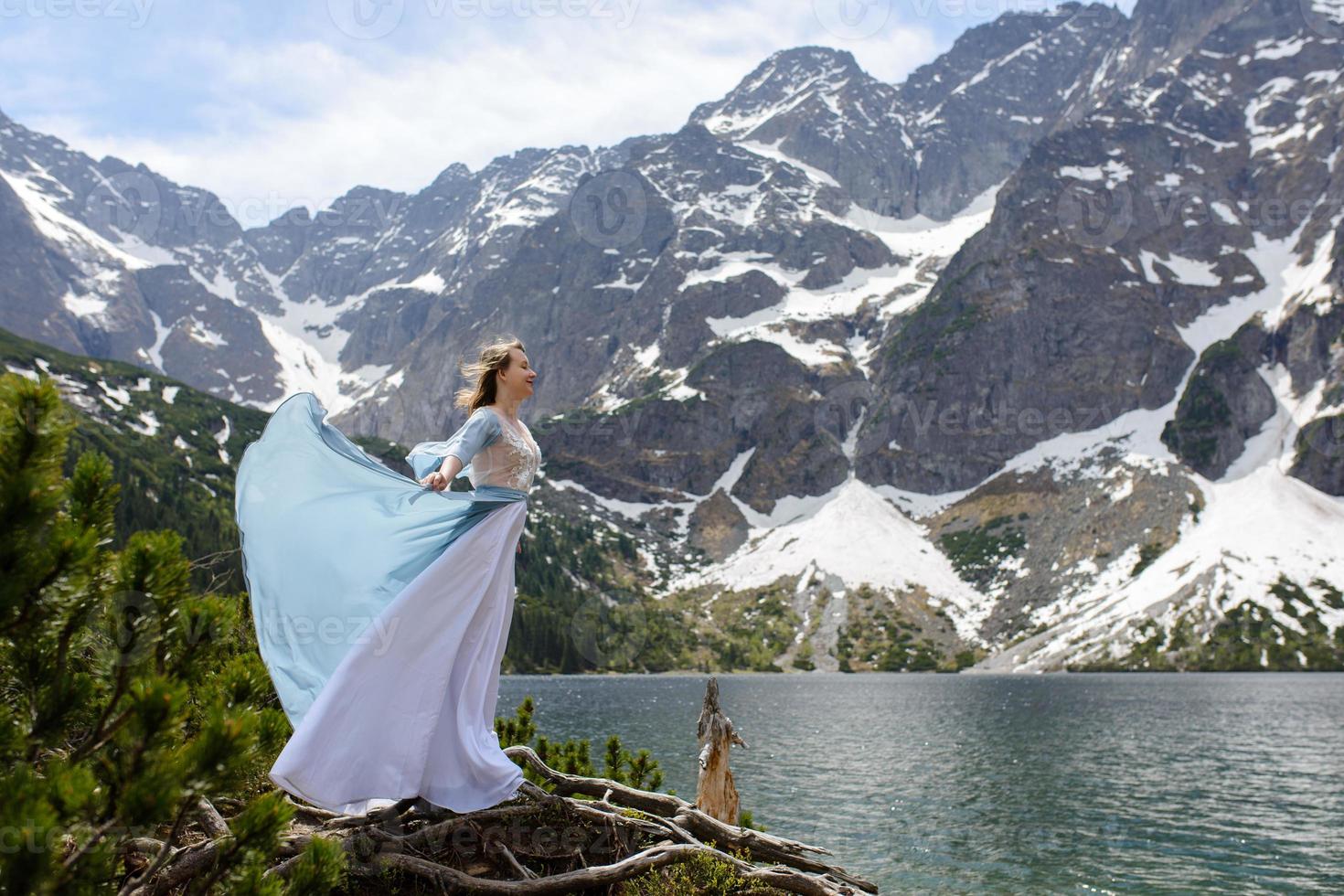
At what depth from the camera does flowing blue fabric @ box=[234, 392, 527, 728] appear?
766cm

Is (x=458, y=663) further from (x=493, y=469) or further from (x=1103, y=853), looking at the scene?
(x=1103, y=853)

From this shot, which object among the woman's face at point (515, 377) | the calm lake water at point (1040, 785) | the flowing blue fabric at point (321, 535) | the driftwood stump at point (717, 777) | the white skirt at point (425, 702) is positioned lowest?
the calm lake water at point (1040, 785)

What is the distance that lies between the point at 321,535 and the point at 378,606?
0.80m

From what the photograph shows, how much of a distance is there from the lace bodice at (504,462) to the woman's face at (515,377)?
31 centimetres

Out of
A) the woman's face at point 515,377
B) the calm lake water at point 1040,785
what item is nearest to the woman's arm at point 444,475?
the woman's face at point 515,377

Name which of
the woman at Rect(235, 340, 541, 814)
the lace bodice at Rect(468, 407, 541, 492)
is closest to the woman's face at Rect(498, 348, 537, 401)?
the lace bodice at Rect(468, 407, 541, 492)

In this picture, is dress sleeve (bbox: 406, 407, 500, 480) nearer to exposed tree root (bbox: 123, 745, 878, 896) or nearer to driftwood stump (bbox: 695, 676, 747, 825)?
exposed tree root (bbox: 123, 745, 878, 896)

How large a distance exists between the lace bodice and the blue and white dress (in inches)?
10.1

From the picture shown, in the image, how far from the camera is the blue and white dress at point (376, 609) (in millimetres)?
7406

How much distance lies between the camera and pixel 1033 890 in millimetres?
28234

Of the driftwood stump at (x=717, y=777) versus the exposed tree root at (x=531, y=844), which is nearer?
the exposed tree root at (x=531, y=844)

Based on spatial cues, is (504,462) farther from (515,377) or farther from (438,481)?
(438,481)

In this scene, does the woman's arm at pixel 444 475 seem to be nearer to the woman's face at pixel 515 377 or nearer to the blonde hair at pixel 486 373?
the blonde hair at pixel 486 373

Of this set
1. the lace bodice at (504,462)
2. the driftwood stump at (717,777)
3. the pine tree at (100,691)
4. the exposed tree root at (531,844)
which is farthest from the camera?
the driftwood stump at (717,777)
